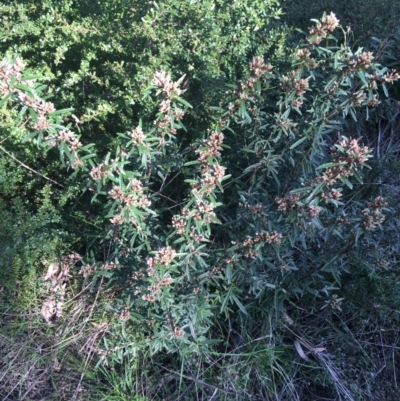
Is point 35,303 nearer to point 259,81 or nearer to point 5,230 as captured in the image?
point 5,230

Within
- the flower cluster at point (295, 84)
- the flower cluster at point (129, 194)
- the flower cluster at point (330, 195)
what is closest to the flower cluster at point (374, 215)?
the flower cluster at point (330, 195)

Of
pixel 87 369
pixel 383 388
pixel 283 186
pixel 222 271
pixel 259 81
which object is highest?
pixel 259 81

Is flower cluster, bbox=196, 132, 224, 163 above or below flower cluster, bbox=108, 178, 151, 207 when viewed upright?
above

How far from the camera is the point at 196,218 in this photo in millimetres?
2014

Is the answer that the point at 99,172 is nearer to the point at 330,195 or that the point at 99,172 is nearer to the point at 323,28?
the point at 330,195

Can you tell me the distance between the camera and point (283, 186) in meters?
2.37

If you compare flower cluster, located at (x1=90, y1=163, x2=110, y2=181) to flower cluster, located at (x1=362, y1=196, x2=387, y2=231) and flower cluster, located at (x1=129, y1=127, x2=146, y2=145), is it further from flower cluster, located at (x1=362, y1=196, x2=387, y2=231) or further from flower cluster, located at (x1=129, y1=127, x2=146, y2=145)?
flower cluster, located at (x1=362, y1=196, x2=387, y2=231)

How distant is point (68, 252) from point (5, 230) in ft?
1.32

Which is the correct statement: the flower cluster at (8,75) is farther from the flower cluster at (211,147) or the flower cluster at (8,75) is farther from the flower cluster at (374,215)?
the flower cluster at (374,215)

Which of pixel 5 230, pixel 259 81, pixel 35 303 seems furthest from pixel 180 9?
pixel 35 303

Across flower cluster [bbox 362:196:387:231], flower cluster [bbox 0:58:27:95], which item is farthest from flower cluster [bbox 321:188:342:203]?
flower cluster [bbox 0:58:27:95]

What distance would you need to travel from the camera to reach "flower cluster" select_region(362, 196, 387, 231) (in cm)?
199

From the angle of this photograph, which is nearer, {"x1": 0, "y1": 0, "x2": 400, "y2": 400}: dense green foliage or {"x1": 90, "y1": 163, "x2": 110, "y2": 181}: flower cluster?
{"x1": 90, "y1": 163, "x2": 110, "y2": 181}: flower cluster

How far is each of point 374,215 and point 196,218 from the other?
2.24ft
